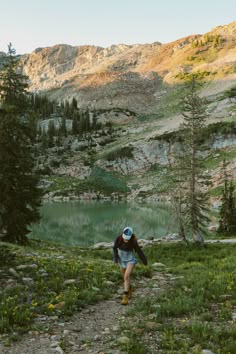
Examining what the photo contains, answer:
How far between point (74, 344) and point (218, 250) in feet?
71.9

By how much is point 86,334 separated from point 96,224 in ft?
175

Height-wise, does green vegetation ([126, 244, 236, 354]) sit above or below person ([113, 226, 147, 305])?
below

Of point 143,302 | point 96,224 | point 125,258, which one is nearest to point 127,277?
point 125,258

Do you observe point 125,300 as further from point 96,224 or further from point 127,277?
point 96,224

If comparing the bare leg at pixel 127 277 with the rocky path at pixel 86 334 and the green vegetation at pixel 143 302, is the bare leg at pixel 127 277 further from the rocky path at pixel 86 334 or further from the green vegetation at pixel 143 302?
the green vegetation at pixel 143 302

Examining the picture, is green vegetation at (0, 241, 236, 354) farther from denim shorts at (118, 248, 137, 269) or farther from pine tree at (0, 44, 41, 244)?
pine tree at (0, 44, 41, 244)

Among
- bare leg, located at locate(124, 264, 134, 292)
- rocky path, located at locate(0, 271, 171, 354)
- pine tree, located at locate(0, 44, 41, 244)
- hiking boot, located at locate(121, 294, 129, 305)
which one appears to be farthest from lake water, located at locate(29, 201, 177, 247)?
rocky path, located at locate(0, 271, 171, 354)

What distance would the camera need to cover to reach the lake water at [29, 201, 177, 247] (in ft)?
159

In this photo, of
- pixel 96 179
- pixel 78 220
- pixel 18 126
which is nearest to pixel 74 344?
pixel 18 126

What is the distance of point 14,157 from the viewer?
24312 millimetres

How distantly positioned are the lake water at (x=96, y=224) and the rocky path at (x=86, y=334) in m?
32.3

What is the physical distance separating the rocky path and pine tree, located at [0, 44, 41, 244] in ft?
50.2

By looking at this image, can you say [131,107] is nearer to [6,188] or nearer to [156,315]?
[6,188]

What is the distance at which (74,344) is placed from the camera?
25.9 feet
